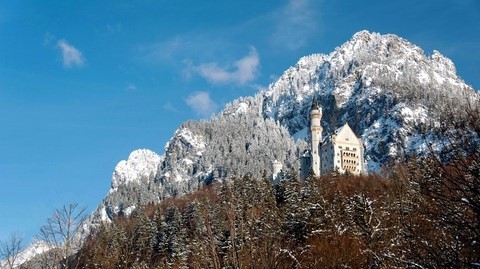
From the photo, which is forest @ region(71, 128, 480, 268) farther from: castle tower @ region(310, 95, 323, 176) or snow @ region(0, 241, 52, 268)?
castle tower @ region(310, 95, 323, 176)

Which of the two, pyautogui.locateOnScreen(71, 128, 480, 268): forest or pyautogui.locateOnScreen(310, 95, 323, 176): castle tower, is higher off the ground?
pyautogui.locateOnScreen(310, 95, 323, 176): castle tower

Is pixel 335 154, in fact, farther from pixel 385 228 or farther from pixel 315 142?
pixel 385 228

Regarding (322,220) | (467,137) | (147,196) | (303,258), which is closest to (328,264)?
(303,258)

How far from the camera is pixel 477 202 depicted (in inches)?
342

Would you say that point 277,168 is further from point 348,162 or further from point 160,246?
point 160,246

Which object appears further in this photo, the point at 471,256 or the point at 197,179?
the point at 197,179

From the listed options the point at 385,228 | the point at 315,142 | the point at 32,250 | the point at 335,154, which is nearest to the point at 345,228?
the point at 385,228

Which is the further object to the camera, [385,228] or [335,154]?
[335,154]

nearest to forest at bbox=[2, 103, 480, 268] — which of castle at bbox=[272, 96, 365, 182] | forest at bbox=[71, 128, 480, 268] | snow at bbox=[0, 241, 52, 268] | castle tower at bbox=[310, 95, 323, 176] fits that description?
forest at bbox=[71, 128, 480, 268]

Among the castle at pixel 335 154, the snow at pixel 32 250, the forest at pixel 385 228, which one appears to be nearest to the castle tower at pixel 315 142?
the castle at pixel 335 154

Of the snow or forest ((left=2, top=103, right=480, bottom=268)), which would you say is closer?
forest ((left=2, top=103, right=480, bottom=268))

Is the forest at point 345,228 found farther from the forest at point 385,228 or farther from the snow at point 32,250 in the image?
the snow at point 32,250

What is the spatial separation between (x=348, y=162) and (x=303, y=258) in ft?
271

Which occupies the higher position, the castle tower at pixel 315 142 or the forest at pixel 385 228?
the castle tower at pixel 315 142
